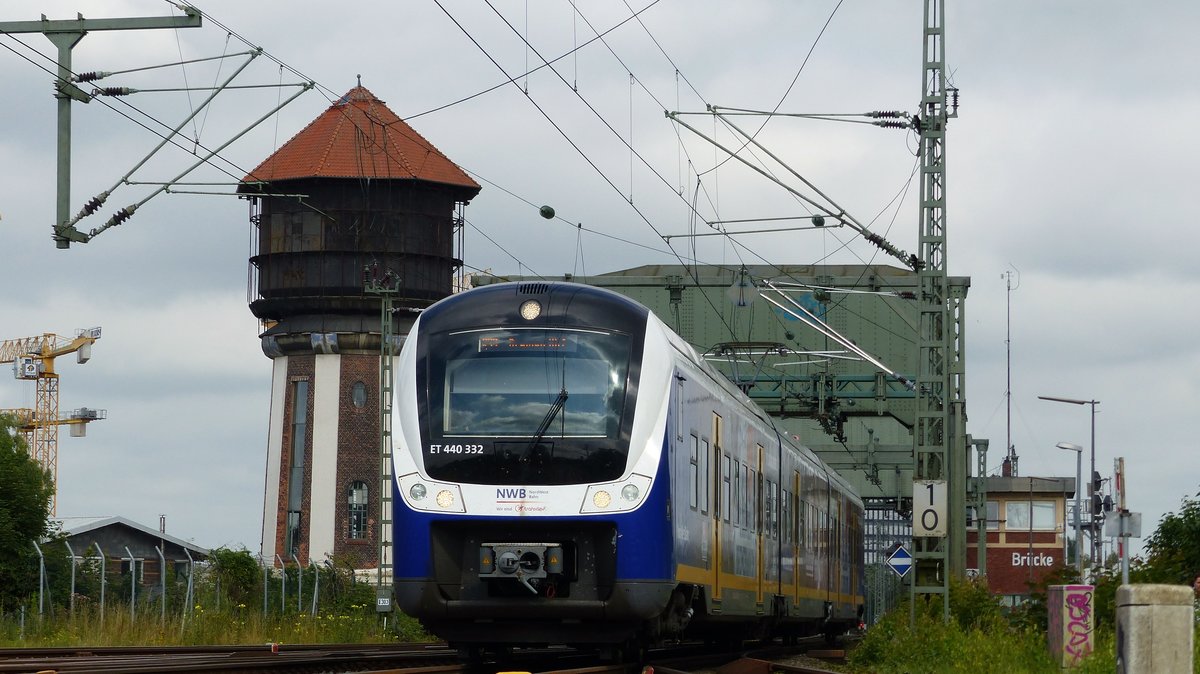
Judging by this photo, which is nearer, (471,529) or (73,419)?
(471,529)

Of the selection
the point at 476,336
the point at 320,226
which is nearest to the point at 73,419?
the point at 320,226

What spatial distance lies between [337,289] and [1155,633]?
56.3 metres

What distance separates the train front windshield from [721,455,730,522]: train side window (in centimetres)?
361

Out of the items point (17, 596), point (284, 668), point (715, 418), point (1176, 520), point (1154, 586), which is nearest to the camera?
point (1154, 586)

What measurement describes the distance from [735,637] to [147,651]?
779 centimetres

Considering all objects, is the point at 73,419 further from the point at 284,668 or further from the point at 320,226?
the point at 284,668

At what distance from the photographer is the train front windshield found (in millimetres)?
15609

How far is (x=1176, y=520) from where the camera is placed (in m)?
30.0

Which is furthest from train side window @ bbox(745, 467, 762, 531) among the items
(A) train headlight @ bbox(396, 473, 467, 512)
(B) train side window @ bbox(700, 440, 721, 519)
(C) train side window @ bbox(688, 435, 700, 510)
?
(A) train headlight @ bbox(396, 473, 467, 512)

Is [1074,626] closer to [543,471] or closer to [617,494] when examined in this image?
[617,494]

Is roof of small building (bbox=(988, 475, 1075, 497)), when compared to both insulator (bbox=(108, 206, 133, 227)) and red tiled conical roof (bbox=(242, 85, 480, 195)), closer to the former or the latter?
red tiled conical roof (bbox=(242, 85, 480, 195))

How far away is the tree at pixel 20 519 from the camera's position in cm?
4916

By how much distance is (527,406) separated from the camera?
1585 centimetres

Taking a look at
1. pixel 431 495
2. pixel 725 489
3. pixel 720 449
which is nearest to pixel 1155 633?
pixel 431 495
